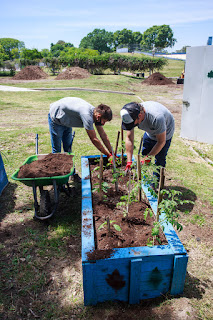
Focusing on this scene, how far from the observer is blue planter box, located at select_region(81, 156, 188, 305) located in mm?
1893

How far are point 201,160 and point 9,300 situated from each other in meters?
4.76

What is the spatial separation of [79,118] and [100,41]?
365 feet

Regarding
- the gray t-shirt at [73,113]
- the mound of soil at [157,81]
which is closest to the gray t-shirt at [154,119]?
the gray t-shirt at [73,113]

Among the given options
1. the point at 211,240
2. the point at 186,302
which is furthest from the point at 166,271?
the point at 211,240

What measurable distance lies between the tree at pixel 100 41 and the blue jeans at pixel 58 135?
10614 centimetres

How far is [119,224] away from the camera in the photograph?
2.52 m

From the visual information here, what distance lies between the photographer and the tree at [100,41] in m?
102

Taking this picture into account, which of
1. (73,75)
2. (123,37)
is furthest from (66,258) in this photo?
(123,37)

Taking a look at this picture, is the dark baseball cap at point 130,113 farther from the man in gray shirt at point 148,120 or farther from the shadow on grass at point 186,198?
the shadow on grass at point 186,198

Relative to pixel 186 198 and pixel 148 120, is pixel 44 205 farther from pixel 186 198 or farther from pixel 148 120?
pixel 186 198

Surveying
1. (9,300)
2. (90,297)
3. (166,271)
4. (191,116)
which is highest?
(191,116)

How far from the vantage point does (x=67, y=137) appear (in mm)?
4047

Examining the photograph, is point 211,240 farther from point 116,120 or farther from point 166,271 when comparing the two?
point 116,120

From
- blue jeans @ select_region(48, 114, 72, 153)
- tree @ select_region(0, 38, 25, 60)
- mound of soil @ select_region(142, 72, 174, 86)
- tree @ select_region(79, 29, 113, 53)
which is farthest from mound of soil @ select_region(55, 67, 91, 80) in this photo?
tree @ select_region(79, 29, 113, 53)
